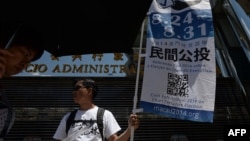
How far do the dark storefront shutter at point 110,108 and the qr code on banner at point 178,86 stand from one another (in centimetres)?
358

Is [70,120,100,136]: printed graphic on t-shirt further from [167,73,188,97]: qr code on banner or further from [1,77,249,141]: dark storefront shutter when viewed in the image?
[1,77,249,141]: dark storefront shutter

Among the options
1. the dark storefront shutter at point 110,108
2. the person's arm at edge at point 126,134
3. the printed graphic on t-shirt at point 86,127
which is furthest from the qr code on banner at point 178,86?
the dark storefront shutter at point 110,108

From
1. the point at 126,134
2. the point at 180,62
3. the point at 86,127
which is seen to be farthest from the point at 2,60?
the point at 180,62

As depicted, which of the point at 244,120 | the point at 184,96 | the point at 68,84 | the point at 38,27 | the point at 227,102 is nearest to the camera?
the point at 38,27

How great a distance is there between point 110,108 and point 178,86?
4.33 meters

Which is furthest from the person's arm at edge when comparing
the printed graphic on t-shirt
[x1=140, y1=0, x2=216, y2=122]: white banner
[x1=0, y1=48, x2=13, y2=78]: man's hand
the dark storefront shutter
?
the dark storefront shutter

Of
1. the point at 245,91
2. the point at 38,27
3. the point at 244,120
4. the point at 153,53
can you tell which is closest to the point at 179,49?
the point at 153,53

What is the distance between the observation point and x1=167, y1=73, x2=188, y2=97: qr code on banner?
394 centimetres

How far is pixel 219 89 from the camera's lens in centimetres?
880

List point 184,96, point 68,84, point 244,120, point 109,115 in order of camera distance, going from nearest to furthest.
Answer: point 109,115 → point 184,96 → point 244,120 → point 68,84

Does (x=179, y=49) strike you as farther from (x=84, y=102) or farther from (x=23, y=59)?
(x=23, y=59)

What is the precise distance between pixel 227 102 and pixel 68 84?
3.49 meters

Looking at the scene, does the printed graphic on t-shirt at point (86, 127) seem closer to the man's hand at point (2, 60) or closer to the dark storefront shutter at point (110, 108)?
the man's hand at point (2, 60)

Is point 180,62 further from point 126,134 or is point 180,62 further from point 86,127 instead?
point 86,127
